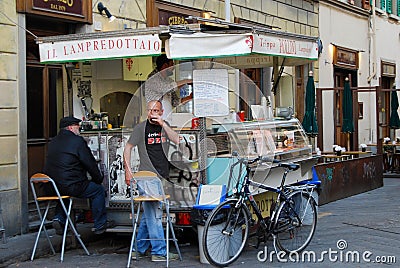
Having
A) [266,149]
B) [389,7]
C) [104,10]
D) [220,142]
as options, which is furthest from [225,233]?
[389,7]

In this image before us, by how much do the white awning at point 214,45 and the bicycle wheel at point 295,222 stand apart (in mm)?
1819

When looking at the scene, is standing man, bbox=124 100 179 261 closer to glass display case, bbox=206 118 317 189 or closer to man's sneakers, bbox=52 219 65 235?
glass display case, bbox=206 118 317 189

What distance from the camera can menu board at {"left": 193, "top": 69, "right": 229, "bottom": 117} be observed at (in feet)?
27.3

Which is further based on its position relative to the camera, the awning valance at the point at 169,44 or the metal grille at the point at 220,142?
the metal grille at the point at 220,142

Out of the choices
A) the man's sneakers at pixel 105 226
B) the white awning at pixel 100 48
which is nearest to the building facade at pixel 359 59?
the man's sneakers at pixel 105 226

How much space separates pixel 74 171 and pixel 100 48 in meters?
1.47

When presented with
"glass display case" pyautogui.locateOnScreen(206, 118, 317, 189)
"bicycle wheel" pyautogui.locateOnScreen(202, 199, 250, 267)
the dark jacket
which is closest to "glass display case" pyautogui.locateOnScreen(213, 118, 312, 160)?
"glass display case" pyautogui.locateOnScreen(206, 118, 317, 189)

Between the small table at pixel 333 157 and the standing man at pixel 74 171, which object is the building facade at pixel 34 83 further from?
the small table at pixel 333 157

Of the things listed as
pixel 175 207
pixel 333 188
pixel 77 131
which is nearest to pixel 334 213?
pixel 333 188

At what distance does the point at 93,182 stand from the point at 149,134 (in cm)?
88

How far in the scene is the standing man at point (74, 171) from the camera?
8477mm

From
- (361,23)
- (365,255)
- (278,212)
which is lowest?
(365,255)

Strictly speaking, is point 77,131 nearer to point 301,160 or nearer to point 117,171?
point 117,171

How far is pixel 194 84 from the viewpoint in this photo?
8.39 metres
